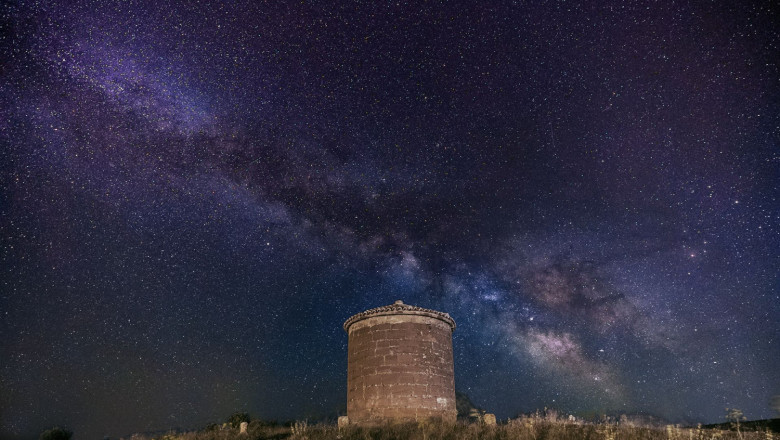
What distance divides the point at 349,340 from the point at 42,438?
22843 mm

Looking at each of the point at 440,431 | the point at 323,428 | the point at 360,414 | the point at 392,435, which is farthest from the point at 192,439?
the point at 440,431

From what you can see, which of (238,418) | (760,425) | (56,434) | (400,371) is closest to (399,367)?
(400,371)

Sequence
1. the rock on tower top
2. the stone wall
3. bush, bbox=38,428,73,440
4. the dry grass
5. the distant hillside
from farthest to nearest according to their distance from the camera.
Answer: bush, bbox=38,428,73,440
the rock on tower top
the stone wall
the distant hillside
the dry grass

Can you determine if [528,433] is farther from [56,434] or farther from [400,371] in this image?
[56,434]

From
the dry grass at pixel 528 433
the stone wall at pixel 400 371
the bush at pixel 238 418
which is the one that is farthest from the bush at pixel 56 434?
the stone wall at pixel 400 371

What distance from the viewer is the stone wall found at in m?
15.4

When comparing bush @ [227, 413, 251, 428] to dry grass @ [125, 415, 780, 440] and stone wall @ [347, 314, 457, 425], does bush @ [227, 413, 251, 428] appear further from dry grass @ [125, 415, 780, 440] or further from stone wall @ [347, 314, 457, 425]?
dry grass @ [125, 415, 780, 440]

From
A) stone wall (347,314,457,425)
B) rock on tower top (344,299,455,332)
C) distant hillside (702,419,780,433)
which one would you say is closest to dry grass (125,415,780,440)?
stone wall (347,314,457,425)

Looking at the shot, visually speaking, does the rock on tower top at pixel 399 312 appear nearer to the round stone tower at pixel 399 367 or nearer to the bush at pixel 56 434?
the round stone tower at pixel 399 367

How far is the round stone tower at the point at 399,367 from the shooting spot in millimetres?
15438

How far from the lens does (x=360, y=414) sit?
15.9 metres

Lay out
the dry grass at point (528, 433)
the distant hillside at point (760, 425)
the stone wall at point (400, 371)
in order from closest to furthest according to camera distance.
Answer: the dry grass at point (528, 433)
the distant hillside at point (760, 425)
the stone wall at point (400, 371)

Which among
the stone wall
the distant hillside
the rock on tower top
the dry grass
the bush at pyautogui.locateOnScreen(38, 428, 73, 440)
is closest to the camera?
the dry grass

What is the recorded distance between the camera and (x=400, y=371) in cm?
1584
